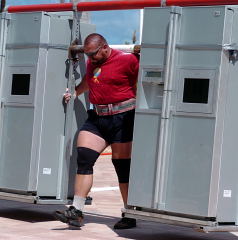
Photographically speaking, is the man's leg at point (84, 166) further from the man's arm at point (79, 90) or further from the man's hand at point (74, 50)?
the man's hand at point (74, 50)

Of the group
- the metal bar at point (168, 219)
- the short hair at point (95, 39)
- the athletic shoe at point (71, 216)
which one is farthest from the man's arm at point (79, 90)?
the metal bar at point (168, 219)

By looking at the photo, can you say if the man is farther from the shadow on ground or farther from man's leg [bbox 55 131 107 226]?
the shadow on ground

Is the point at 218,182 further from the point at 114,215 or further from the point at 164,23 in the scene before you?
the point at 114,215

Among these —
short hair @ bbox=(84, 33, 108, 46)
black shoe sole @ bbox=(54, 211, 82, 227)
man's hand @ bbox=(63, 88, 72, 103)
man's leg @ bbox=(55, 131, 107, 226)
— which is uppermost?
short hair @ bbox=(84, 33, 108, 46)

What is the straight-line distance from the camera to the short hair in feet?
26.1

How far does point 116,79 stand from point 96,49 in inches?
13.9

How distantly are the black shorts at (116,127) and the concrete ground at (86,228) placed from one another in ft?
3.01

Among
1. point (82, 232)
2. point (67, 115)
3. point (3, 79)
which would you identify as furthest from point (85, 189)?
point (3, 79)

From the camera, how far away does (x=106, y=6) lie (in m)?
8.31

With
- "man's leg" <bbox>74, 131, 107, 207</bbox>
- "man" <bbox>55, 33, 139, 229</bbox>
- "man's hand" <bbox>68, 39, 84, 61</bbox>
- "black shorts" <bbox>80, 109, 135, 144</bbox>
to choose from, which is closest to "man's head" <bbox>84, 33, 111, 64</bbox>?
"man" <bbox>55, 33, 139, 229</bbox>

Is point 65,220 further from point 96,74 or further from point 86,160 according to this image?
point 96,74

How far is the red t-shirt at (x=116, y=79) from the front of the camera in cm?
787

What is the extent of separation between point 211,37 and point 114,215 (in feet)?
9.69

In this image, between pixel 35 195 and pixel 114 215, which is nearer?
pixel 35 195
